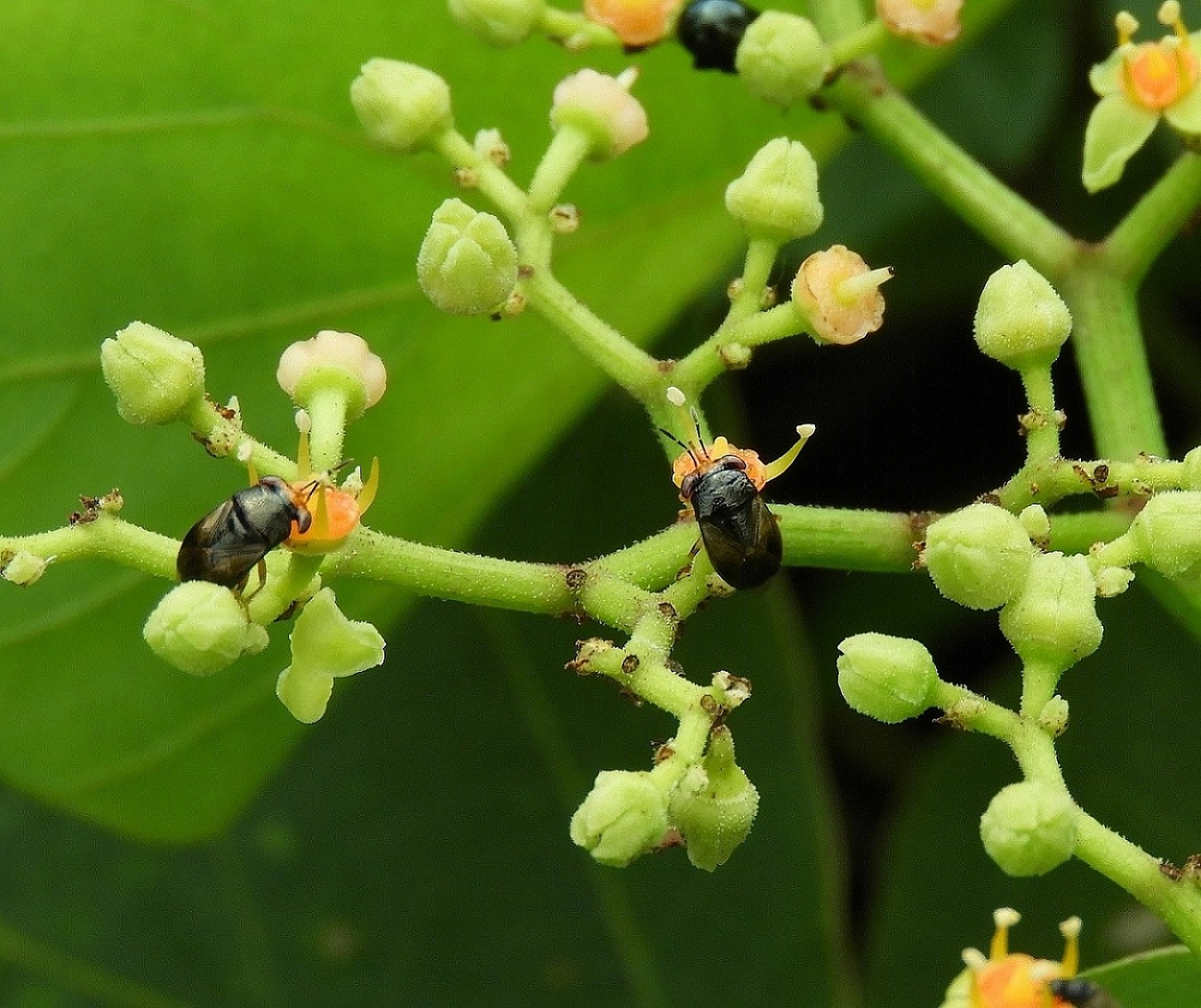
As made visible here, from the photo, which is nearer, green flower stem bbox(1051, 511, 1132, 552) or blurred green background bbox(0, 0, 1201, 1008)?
green flower stem bbox(1051, 511, 1132, 552)

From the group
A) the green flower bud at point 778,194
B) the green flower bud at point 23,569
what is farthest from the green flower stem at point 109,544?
the green flower bud at point 778,194

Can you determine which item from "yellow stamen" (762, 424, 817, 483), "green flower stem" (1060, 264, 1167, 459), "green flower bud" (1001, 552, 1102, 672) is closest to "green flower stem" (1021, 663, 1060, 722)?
"green flower bud" (1001, 552, 1102, 672)

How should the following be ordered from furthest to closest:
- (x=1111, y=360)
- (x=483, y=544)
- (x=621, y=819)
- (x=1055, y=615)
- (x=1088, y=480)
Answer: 1. (x=483, y=544)
2. (x=1111, y=360)
3. (x=1088, y=480)
4. (x=1055, y=615)
5. (x=621, y=819)

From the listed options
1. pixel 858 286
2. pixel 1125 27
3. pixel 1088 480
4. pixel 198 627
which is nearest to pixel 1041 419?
pixel 1088 480

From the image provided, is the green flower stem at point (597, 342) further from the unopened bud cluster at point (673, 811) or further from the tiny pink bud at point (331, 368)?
the unopened bud cluster at point (673, 811)

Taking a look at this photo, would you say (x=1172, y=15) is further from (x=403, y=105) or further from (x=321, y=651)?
(x=321, y=651)

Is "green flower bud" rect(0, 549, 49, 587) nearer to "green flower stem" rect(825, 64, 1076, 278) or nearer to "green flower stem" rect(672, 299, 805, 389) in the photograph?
"green flower stem" rect(672, 299, 805, 389)
